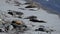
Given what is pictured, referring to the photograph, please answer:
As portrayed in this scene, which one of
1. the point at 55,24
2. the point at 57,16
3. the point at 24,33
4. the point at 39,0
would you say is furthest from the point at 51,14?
the point at 39,0

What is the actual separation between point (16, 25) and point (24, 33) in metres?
0.57

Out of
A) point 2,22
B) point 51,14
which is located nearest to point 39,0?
point 51,14

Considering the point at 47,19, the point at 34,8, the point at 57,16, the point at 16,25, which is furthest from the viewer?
the point at 34,8

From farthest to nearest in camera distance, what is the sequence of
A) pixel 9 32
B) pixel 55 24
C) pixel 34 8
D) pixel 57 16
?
pixel 34 8 → pixel 57 16 → pixel 55 24 → pixel 9 32

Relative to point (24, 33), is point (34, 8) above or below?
above

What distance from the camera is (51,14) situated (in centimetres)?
1018

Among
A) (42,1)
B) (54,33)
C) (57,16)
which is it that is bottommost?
(54,33)

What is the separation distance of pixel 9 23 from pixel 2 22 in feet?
0.85

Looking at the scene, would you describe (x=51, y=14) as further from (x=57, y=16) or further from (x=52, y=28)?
(x=52, y=28)

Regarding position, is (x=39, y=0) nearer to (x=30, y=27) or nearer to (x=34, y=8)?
(x=34, y=8)

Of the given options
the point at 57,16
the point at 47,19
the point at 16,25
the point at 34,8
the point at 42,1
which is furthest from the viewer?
the point at 42,1

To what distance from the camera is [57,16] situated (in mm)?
9758

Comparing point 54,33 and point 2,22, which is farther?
point 2,22

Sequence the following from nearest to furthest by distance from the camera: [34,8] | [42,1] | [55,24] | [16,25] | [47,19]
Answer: [16,25] → [55,24] → [47,19] → [34,8] → [42,1]
